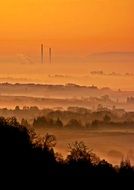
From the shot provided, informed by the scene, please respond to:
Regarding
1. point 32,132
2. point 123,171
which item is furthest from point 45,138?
point 123,171

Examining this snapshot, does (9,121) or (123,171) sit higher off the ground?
(9,121)

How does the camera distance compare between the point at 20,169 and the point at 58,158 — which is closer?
the point at 20,169

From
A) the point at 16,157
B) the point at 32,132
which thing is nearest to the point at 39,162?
the point at 16,157

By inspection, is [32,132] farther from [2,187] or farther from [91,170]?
[2,187]

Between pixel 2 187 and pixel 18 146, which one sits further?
pixel 18 146

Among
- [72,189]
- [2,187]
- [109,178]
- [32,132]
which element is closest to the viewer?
[2,187]

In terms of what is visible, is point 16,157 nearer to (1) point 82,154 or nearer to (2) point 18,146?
(2) point 18,146

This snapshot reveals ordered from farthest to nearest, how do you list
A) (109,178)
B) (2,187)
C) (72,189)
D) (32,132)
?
1. (32,132)
2. (109,178)
3. (72,189)
4. (2,187)

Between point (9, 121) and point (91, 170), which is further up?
point (9, 121)

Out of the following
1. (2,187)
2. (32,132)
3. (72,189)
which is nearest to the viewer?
(2,187)
